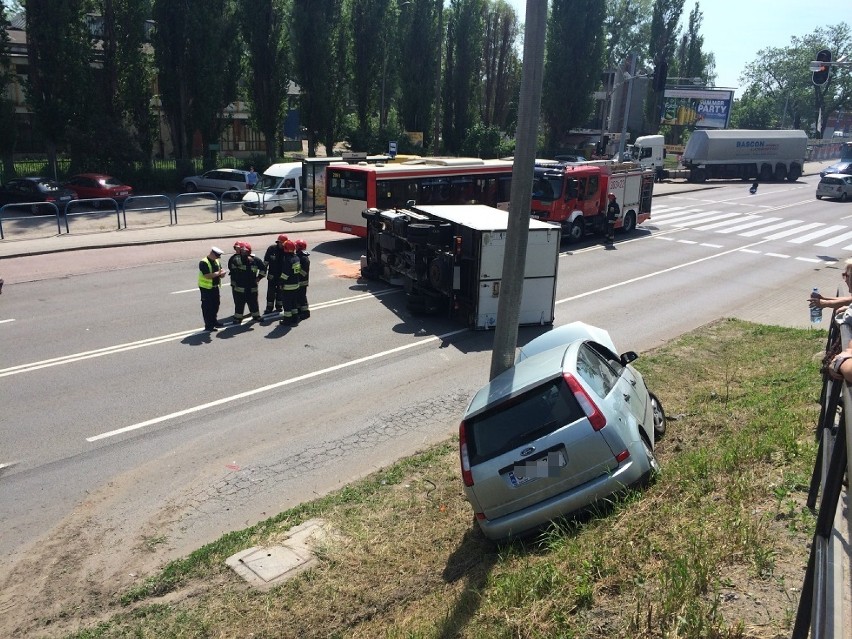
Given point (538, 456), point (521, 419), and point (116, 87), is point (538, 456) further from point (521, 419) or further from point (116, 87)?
point (116, 87)

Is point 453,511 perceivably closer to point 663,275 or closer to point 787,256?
point 663,275

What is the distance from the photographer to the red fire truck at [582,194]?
78.7 feet

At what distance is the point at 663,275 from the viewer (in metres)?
20.0

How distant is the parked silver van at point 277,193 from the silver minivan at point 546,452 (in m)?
25.1

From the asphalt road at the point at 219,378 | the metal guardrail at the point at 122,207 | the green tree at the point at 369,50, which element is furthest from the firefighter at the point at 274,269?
the green tree at the point at 369,50

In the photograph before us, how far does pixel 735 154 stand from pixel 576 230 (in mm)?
29588

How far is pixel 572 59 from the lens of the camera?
51.6 metres

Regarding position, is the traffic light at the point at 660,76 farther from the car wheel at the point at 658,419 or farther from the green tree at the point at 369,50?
the car wheel at the point at 658,419

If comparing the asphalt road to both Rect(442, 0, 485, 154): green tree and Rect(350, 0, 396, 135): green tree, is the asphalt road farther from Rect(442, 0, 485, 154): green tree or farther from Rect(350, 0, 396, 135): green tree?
Rect(442, 0, 485, 154): green tree

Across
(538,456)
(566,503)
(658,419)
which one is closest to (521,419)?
(538,456)

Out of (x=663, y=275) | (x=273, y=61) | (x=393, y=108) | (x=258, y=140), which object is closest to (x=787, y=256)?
(x=663, y=275)

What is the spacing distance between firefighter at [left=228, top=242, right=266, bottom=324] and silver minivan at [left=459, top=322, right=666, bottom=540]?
828 centimetres

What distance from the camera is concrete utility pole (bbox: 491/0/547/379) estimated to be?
24.8 feet

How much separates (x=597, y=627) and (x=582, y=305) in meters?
12.6
